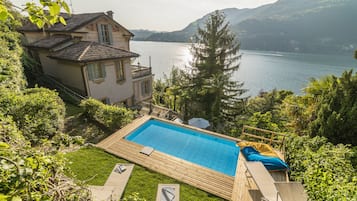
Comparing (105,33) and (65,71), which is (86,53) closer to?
(65,71)

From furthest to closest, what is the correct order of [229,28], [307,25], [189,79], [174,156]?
[307,25] < [189,79] < [229,28] < [174,156]

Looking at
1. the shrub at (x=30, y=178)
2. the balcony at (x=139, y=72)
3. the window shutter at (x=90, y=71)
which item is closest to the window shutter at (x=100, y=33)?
the balcony at (x=139, y=72)

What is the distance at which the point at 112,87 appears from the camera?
15.4m

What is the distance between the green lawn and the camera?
5848 millimetres

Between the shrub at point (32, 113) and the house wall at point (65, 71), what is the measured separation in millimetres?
4997

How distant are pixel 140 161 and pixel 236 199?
12.6 feet

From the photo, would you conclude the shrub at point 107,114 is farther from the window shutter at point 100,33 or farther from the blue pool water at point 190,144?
the window shutter at point 100,33

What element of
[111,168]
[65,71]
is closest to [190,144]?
[111,168]

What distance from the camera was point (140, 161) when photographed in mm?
7309

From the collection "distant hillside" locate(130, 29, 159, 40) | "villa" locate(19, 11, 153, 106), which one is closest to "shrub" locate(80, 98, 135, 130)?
"villa" locate(19, 11, 153, 106)

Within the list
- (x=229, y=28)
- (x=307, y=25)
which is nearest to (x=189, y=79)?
(x=229, y=28)

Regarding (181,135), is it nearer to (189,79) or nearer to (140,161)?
(140,161)

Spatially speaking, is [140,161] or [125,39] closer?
[140,161]

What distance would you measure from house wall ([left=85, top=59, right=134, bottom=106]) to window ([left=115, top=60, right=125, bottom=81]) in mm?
334
